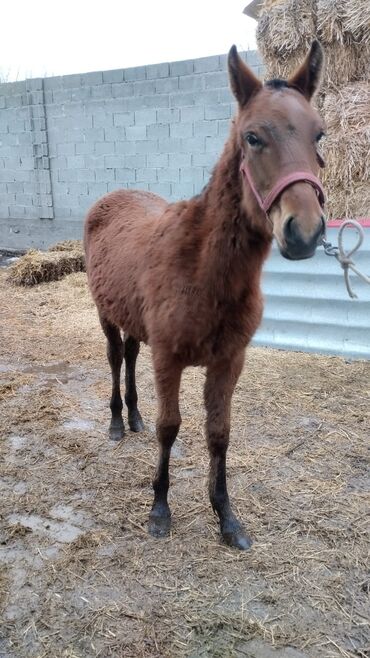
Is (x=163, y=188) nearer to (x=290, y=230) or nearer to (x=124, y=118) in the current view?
(x=124, y=118)

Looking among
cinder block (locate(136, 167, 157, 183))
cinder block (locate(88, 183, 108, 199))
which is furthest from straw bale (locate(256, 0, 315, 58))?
cinder block (locate(88, 183, 108, 199))

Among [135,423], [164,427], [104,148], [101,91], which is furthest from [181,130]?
[164,427]

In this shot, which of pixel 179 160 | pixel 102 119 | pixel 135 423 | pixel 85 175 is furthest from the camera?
pixel 85 175

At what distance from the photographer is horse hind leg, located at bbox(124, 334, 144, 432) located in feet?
11.9

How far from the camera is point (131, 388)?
3658mm

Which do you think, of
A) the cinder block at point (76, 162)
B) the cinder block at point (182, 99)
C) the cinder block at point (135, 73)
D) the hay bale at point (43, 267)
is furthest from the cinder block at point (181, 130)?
the hay bale at point (43, 267)

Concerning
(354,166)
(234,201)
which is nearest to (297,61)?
(354,166)

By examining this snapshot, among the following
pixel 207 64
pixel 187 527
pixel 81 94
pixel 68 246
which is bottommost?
pixel 187 527

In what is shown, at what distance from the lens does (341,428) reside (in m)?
3.57

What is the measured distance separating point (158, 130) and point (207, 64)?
1.13m

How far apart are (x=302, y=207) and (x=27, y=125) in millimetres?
8596

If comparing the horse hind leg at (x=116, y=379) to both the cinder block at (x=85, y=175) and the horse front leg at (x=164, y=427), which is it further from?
the cinder block at (x=85, y=175)

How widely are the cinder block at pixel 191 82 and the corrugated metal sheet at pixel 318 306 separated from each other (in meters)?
3.41

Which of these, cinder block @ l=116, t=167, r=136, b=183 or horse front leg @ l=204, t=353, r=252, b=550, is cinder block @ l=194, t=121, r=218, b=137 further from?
horse front leg @ l=204, t=353, r=252, b=550
